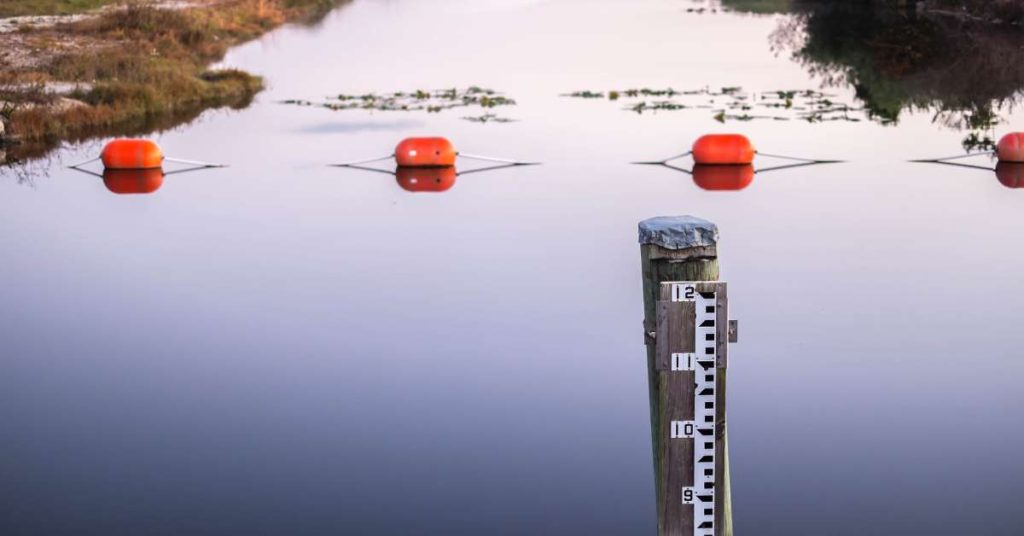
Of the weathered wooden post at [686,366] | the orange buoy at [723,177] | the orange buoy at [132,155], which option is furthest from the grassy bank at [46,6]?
the weathered wooden post at [686,366]

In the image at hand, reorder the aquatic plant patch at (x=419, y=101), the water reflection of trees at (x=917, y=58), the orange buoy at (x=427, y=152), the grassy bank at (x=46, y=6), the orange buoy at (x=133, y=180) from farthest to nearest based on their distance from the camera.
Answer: the grassy bank at (x=46, y=6), the aquatic plant patch at (x=419, y=101), the water reflection of trees at (x=917, y=58), the orange buoy at (x=427, y=152), the orange buoy at (x=133, y=180)

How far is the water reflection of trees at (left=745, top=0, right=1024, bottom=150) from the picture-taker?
3039cm

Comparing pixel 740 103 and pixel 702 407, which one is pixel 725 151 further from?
pixel 702 407

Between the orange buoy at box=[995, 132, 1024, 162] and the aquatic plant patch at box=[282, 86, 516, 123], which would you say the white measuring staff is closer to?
the orange buoy at box=[995, 132, 1024, 162]

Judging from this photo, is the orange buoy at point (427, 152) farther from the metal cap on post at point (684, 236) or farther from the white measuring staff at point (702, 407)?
the metal cap on post at point (684, 236)

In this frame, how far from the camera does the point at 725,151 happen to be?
75.1ft

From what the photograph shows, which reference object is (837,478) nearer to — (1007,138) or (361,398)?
(361,398)

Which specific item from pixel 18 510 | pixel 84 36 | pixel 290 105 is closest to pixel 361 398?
pixel 18 510

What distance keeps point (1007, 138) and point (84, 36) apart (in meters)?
28.4

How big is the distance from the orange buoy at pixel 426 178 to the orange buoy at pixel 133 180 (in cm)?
379

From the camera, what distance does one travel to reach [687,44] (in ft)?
161

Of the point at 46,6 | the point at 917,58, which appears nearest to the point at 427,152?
the point at 917,58

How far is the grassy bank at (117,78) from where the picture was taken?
29.4 metres

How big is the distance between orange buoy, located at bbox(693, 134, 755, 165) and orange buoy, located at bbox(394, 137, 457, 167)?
3.86 m
